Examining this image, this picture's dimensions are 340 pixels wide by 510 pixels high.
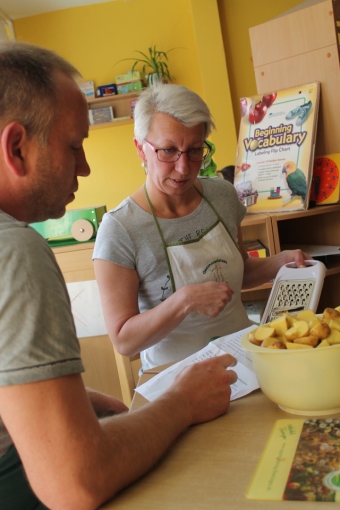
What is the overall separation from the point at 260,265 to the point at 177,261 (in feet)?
1.23

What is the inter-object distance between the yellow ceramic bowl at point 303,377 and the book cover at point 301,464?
1.1 inches

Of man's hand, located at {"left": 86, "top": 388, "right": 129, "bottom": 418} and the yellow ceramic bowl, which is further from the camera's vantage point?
man's hand, located at {"left": 86, "top": 388, "right": 129, "bottom": 418}

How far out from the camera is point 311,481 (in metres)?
0.73

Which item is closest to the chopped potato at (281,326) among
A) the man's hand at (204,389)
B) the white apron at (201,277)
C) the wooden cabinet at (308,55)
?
the man's hand at (204,389)

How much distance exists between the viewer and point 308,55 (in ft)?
8.26

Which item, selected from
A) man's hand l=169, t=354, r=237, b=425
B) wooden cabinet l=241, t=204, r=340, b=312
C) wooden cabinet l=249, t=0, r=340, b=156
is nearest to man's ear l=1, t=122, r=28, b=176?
man's hand l=169, t=354, r=237, b=425

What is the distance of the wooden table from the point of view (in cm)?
74

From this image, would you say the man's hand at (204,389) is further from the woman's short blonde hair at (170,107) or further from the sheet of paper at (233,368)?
the woman's short blonde hair at (170,107)

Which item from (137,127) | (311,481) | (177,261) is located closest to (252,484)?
(311,481)

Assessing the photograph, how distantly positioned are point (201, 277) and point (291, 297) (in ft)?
0.97

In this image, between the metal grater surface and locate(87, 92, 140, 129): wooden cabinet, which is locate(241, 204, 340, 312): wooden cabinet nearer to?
the metal grater surface

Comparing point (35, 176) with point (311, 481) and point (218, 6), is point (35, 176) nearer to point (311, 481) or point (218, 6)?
point (311, 481)

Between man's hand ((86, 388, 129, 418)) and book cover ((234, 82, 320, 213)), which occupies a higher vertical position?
book cover ((234, 82, 320, 213))

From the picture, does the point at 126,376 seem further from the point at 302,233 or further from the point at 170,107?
the point at 170,107
